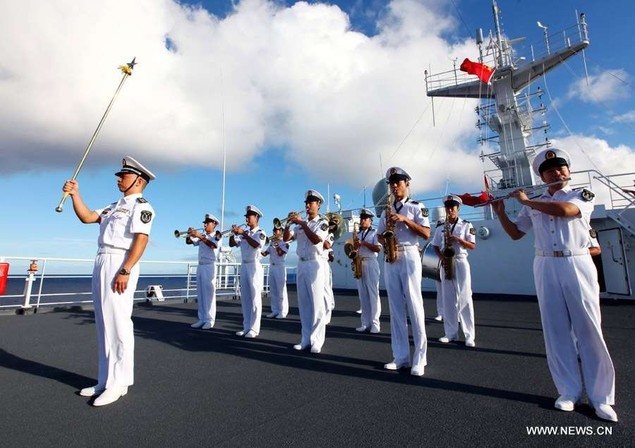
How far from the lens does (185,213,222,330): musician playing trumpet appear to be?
715cm

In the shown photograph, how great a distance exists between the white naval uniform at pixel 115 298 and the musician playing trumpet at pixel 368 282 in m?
4.18

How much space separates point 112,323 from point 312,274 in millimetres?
2704

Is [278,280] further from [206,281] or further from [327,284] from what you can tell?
[206,281]

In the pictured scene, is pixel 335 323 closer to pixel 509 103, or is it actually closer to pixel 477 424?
pixel 477 424

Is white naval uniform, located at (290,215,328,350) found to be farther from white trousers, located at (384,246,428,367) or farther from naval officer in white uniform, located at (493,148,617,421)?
naval officer in white uniform, located at (493,148,617,421)

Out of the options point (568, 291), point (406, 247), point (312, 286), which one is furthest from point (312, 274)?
point (568, 291)

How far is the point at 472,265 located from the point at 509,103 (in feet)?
32.8

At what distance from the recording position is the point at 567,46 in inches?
660

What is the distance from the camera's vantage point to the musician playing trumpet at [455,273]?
18.0ft

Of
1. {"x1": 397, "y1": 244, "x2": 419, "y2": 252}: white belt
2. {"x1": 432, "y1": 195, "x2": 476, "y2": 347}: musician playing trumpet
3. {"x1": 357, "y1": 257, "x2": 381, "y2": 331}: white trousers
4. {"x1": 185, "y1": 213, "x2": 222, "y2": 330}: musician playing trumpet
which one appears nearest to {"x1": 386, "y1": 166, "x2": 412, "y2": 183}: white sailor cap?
{"x1": 397, "y1": 244, "x2": 419, "y2": 252}: white belt

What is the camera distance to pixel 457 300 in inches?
222

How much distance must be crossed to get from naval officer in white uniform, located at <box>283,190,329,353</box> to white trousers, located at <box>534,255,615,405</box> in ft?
9.35

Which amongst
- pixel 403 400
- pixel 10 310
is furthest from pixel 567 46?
pixel 10 310

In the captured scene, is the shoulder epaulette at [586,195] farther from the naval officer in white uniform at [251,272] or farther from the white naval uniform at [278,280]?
the white naval uniform at [278,280]
